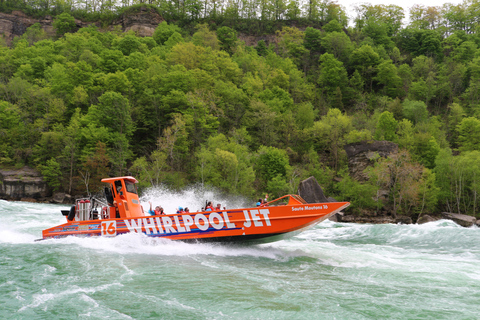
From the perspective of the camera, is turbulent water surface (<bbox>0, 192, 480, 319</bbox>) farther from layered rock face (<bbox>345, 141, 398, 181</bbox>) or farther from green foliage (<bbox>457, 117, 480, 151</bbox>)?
green foliage (<bbox>457, 117, 480, 151</bbox>)

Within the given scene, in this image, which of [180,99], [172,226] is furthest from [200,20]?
[172,226]

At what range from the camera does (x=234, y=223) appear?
16.2 m

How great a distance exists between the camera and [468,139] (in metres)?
63.6

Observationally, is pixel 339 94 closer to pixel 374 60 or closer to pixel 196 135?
pixel 374 60

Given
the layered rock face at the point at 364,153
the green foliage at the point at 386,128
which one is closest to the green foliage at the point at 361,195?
the layered rock face at the point at 364,153

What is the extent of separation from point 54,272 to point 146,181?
38288 mm

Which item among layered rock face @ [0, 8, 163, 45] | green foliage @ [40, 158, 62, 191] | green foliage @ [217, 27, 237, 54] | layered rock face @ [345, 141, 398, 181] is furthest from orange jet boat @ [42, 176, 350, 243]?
layered rock face @ [0, 8, 163, 45]

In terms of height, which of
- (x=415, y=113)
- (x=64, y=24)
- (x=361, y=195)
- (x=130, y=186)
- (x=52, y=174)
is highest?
(x=64, y=24)

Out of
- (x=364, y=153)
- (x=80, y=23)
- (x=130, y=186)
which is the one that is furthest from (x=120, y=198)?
(x=80, y=23)

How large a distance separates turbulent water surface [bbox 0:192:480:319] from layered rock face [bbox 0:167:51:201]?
35.8 meters

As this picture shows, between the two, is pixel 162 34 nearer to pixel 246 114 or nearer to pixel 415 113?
pixel 246 114

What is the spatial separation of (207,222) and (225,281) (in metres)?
4.66

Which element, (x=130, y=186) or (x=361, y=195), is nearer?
(x=130, y=186)

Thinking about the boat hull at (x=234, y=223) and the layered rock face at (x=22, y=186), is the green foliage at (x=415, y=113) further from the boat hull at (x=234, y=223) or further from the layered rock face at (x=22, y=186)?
the boat hull at (x=234, y=223)
